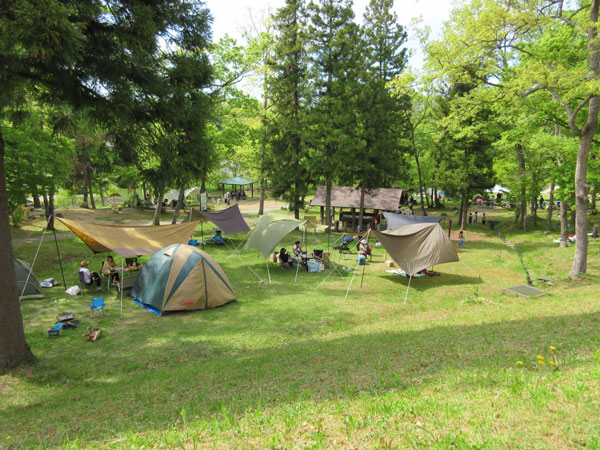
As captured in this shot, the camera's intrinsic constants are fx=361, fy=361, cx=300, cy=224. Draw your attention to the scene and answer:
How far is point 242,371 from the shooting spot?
643cm

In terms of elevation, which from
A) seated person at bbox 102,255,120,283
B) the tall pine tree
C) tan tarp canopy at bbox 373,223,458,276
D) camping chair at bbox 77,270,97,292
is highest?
the tall pine tree

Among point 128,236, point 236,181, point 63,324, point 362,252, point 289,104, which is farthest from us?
point 236,181

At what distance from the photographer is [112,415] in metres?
5.09

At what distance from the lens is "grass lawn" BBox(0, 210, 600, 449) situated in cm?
365

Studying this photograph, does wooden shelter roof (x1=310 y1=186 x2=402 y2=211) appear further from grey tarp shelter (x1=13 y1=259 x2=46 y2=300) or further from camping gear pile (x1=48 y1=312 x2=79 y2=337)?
camping gear pile (x1=48 y1=312 x2=79 y2=337)

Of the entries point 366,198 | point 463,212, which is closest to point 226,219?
point 366,198

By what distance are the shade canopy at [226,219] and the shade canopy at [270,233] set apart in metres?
3.58

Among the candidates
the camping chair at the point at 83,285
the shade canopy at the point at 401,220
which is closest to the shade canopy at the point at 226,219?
the camping chair at the point at 83,285

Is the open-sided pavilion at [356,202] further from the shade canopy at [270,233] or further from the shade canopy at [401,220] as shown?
the shade canopy at [270,233]


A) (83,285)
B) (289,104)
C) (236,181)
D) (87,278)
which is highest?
(289,104)

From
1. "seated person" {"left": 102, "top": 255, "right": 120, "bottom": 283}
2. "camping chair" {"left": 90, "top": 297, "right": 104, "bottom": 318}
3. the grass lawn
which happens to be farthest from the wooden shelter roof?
"camping chair" {"left": 90, "top": 297, "right": 104, "bottom": 318}

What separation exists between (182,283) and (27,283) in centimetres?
507

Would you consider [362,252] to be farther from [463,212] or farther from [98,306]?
[463,212]

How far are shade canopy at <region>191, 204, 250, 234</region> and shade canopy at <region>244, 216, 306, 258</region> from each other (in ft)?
11.8
